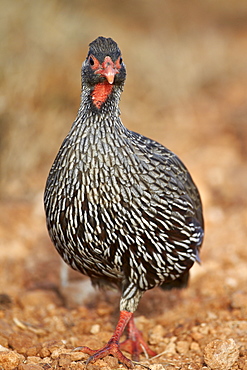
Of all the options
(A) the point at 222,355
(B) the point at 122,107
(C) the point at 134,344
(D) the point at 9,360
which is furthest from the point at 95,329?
(B) the point at 122,107

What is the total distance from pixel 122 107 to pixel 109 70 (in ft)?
23.2

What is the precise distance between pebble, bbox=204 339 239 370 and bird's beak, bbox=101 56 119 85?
202 centimetres

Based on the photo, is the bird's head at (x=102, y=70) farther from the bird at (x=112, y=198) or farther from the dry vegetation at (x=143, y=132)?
the dry vegetation at (x=143, y=132)

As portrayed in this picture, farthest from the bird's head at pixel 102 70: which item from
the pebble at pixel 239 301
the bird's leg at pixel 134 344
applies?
the pebble at pixel 239 301

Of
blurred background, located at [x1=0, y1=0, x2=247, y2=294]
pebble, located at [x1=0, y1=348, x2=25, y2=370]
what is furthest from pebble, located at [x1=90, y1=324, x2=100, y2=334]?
blurred background, located at [x1=0, y1=0, x2=247, y2=294]

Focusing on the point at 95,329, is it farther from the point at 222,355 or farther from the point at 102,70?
the point at 102,70

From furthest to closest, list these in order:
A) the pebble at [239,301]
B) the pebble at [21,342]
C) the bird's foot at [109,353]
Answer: the pebble at [239,301] → the pebble at [21,342] → the bird's foot at [109,353]

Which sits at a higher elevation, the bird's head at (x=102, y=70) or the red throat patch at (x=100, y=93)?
the bird's head at (x=102, y=70)

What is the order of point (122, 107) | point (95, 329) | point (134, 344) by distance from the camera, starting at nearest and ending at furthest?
1. point (134, 344)
2. point (95, 329)
3. point (122, 107)

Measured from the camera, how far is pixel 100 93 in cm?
379

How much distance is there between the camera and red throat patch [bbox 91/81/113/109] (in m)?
3.78

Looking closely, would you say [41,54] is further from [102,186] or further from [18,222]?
[102,186]

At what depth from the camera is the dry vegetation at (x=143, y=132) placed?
455cm

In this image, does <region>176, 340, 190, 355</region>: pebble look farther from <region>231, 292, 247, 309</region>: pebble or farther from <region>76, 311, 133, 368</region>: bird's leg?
<region>231, 292, 247, 309</region>: pebble
